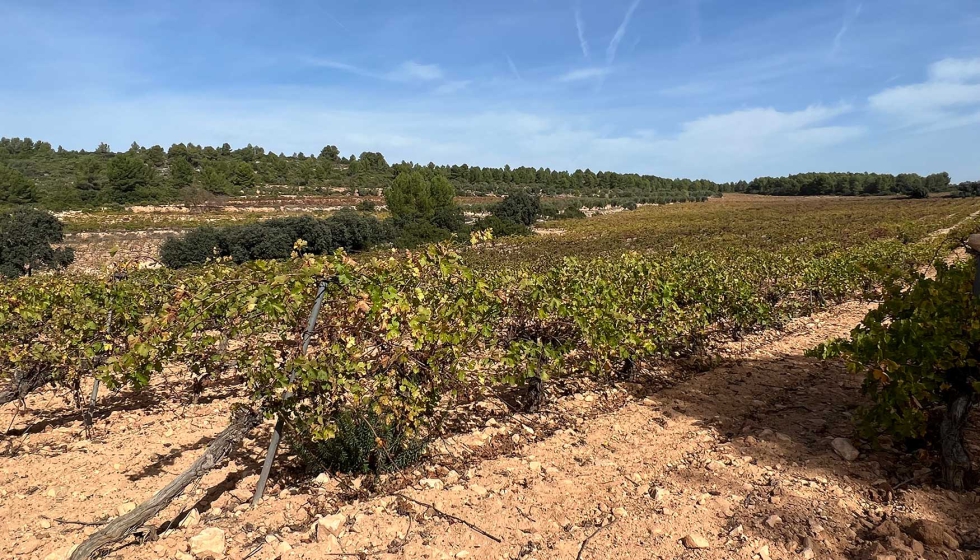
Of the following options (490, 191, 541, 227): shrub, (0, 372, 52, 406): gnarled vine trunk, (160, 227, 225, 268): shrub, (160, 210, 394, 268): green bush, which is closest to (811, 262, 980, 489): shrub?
(0, 372, 52, 406): gnarled vine trunk

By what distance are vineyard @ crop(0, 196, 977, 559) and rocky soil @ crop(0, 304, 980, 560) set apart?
228mm

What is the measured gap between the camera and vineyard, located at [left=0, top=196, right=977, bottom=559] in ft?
9.68

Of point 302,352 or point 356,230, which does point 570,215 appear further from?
point 302,352

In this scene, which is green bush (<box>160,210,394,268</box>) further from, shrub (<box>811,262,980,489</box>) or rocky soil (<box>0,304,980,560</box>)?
shrub (<box>811,262,980,489</box>)

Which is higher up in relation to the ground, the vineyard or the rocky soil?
the vineyard

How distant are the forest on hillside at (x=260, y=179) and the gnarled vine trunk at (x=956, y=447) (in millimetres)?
48628

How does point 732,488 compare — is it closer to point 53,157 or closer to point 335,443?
point 335,443

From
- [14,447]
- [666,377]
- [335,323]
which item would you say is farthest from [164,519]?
[666,377]

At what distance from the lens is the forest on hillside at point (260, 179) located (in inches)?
2301

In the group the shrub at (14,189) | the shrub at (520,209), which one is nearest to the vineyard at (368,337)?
the shrub at (520,209)

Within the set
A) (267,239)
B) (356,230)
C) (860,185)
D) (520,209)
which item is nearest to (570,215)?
(520,209)

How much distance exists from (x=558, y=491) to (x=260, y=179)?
280 ft

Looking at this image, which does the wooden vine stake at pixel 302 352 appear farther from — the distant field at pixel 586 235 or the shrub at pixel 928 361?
the distant field at pixel 586 235

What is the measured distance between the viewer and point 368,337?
341cm
